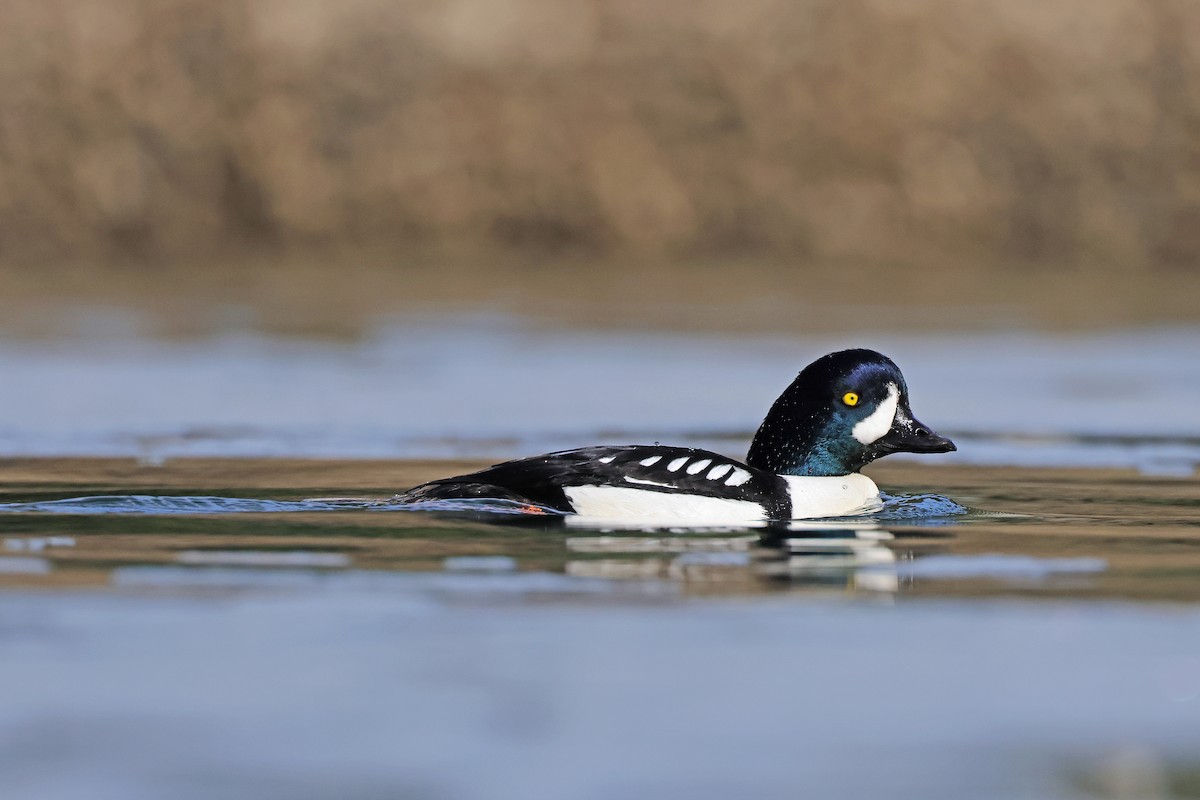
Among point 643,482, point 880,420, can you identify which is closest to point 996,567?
point 643,482

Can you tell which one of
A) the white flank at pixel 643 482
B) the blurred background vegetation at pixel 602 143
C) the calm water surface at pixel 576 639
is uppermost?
the blurred background vegetation at pixel 602 143

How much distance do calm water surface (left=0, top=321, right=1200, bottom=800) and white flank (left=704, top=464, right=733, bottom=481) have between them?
1.06 feet

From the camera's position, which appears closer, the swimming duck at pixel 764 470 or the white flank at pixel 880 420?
the swimming duck at pixel 764 470

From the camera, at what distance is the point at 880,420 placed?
27.6ft

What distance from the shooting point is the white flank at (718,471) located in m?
7.88

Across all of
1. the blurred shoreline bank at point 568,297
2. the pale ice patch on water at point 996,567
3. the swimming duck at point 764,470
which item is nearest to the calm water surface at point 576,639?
the pale ice patch on water at point 996,567

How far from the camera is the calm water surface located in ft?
14.7

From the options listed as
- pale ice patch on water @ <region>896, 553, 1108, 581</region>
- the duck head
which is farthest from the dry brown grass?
pale ice patch on water @ <region>896, 553, 1108, 581</region>

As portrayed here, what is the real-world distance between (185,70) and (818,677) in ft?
55.4

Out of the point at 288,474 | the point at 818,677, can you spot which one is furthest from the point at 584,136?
the point at 818,677

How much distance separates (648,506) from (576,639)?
2241 mm

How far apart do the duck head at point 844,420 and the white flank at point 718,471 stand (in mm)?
516

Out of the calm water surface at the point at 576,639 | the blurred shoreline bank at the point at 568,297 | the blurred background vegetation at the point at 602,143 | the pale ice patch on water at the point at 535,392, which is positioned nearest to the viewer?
the calm water surface at the point at 576,639

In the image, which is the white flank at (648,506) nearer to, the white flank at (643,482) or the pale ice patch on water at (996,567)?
the white flank at (643,482)
